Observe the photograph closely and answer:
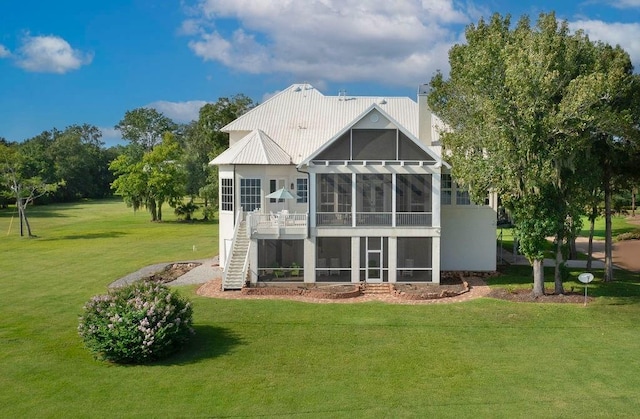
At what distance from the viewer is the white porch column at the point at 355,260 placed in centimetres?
2697

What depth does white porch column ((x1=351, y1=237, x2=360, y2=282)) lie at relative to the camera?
2697cm

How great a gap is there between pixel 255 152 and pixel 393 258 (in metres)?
8.84

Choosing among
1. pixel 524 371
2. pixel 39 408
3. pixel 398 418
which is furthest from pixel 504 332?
pixel 39 408

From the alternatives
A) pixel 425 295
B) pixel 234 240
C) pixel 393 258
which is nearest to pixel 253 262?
pixel 234 240

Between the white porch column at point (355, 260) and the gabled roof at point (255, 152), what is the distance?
5763 mm

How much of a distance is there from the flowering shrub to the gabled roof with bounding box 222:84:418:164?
46.5ft

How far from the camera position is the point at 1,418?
42.9ft

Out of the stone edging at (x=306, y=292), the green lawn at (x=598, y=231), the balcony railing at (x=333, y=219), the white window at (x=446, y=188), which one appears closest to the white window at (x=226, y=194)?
the balcony railing at (x=333, y=219)

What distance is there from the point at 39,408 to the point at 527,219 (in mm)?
19061

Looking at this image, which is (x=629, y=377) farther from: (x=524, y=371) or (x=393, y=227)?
(x=393, y=227)

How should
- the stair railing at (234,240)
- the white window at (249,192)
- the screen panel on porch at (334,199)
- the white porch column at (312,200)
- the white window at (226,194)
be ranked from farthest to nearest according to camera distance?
1. the white window at (226,194)
2. the white window at (249,192)
3. the screen panel on porch at (334,199)
4. the white porch column at (312,200)
5. the stair railing at (234,240)

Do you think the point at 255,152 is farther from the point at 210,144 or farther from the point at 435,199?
the point at 210,144

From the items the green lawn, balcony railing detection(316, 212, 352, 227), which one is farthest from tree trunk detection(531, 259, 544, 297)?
the green lawn

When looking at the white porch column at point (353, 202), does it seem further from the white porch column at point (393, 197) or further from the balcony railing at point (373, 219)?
the white porch column at point (393, 197)
